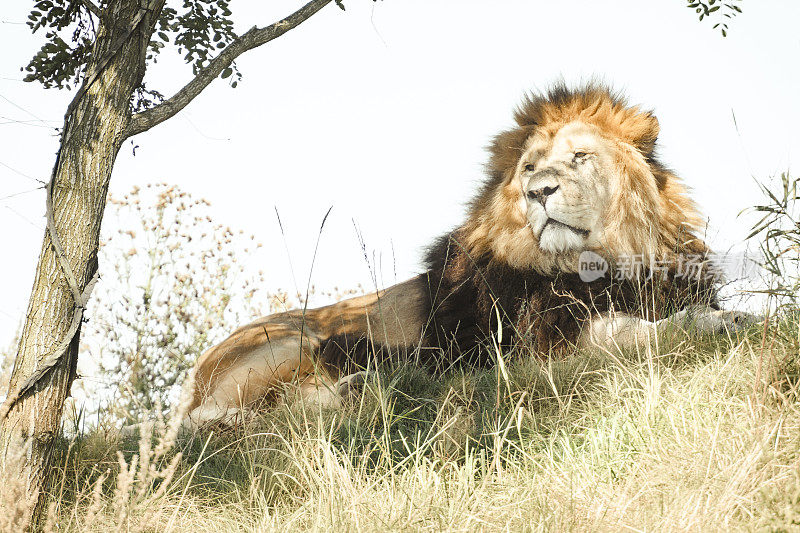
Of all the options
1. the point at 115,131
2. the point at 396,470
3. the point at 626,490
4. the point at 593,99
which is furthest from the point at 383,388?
the point at 593,99

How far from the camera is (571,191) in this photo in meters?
4.11

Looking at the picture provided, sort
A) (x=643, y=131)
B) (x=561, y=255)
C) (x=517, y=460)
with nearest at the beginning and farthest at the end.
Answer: (x=517, y=460) → (x=561, y=255) → (x=643, y=131)

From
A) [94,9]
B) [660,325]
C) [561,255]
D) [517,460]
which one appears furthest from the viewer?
[561,255]

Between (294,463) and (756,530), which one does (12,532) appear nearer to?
(294,463)

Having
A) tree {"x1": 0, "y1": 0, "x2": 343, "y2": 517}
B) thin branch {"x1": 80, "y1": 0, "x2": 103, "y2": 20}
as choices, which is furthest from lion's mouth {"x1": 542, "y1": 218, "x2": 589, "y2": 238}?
thin branch {"x1": 80, "y1": 0, "x2": 103, "y2": 20}

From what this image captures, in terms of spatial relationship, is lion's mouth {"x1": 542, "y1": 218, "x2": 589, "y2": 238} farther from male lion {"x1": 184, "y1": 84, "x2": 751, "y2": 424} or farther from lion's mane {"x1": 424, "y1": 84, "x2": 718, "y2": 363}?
lion's mane {"x1": 424, "y1": 84, "x2": 718, "y2": 363}

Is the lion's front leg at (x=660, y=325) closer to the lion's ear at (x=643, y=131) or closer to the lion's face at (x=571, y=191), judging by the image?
the lion's face at (x=571, y=191)

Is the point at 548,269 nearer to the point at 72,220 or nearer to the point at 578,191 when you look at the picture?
the point at 578,191

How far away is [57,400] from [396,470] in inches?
56.1

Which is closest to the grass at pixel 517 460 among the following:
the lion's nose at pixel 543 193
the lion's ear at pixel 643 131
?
the lion's nose at pixel 543 193

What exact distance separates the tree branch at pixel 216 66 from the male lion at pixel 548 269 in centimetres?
126

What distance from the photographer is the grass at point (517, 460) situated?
2.57 m

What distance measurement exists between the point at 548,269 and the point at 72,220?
7.79 ft

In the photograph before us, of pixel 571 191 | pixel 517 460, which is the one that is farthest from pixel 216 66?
pixel 517 460
